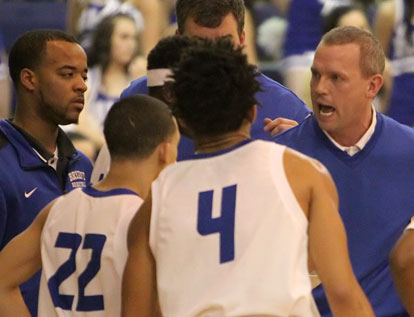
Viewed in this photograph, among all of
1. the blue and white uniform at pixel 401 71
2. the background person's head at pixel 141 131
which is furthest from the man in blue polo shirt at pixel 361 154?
the blue and white uniform at pixel 401 71

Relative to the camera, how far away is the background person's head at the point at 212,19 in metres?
5.09

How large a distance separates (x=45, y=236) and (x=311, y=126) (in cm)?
130

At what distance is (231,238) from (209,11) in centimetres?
174

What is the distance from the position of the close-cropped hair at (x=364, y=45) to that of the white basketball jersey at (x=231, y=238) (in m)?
1.22

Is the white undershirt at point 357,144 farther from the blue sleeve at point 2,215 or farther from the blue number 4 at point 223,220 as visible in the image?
the blue sleeve at point 2,215

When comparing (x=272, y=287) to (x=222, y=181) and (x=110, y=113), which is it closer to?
(x=222, y=181)

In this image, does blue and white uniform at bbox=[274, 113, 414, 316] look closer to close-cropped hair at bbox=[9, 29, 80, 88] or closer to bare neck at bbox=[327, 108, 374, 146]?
bare neck at bbox=[327, 108, 374, 146]

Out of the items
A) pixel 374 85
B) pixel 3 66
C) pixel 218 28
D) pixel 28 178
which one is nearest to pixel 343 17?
pixel 3 66

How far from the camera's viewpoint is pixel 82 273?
396 cm

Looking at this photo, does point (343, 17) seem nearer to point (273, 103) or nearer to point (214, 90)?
point (273, 103)

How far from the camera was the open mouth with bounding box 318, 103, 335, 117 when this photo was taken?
185 inches

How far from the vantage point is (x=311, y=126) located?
4.80 meters

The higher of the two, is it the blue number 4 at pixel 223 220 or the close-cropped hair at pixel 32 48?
the close-cropped hair at pixel 32 48

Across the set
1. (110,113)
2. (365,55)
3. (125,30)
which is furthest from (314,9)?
(110,113)
